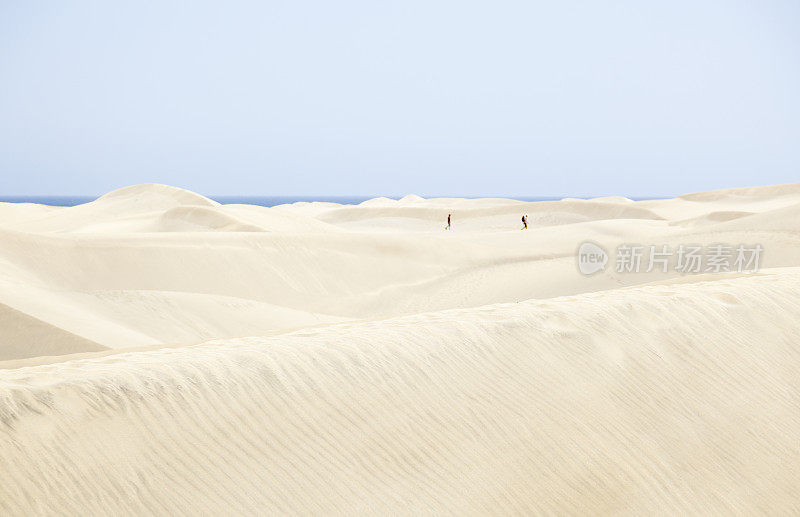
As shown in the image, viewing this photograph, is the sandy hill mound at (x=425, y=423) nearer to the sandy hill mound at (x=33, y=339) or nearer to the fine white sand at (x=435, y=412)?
the fine white sand at (x=435, y=412)

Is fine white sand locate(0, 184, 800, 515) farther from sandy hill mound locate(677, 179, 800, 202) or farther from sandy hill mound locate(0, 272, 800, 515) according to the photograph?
sandy hill mound locate(677, 179, 800, 202)

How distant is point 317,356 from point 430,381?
2.39 ft

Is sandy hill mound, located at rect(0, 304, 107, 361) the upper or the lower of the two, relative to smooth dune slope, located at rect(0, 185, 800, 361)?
upper

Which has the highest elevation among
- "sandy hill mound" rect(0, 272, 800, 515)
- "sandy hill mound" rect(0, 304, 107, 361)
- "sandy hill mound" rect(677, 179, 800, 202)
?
"sandy hill mound" rect(0, 272, 800, 515)

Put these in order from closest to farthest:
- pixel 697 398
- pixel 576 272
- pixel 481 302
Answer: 1. pixel 697 398
2. pixel 481 302
3. pixel 576 272

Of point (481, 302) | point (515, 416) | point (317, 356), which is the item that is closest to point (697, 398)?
point (515, 416)

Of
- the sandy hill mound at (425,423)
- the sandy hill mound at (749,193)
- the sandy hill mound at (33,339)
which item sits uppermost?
the sandy hill mound at (425,423)

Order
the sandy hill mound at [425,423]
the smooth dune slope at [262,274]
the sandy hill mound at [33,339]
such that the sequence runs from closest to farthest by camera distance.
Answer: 1. the sandy hill mound at [425,423]
2. the sandy hill mound at [33,339]
3. the smooth dune slope at [262,274]

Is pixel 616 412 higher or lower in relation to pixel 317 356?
lower

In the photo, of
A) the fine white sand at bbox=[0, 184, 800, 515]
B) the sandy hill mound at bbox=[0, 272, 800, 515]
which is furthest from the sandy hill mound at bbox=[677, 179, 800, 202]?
the sandy hill mound at bbox=[0, 272, 800, 515]

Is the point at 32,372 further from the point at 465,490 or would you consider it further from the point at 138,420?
the point at 465,490

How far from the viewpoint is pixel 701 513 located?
153 inches

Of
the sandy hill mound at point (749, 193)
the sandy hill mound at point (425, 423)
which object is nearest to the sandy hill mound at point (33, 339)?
the sandy hill mound at point (425, 423)

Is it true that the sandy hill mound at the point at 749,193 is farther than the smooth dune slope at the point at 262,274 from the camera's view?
Yes
